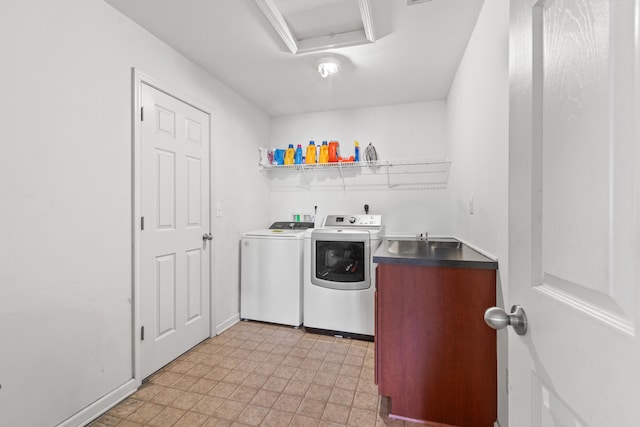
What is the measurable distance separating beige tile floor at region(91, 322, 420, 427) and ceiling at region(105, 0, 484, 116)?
2388 mm

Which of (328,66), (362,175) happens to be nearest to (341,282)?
(362,175)

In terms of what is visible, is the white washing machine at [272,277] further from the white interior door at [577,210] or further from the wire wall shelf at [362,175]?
the white interior door at [577,210]

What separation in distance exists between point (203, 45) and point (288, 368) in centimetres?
249

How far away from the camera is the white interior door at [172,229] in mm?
1927

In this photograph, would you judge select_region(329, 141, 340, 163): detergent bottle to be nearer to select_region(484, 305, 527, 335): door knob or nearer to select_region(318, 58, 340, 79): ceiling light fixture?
select_region(318, 58, 340, 79): ceiling light fixture

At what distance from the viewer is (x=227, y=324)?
2.77 metres

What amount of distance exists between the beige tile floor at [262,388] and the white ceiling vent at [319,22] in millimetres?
2324

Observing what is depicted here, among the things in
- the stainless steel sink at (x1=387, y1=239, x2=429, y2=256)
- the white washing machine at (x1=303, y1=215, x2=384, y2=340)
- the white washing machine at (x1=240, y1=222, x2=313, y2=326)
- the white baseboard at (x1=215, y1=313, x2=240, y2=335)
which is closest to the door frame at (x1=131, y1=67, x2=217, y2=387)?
the white baseboard at (x1=215, y1=313, x2=240, y2=335)

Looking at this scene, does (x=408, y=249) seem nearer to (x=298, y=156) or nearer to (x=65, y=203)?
(x=298, y=156)

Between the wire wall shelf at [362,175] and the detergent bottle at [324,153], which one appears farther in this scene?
the detergent bottle at [324,153]

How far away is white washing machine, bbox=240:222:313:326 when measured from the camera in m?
2.79

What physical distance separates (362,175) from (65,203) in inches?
104

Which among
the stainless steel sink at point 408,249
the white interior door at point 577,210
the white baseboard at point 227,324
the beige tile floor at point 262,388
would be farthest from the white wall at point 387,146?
the white interior door at point 577,210

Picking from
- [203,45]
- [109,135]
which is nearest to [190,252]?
[109,135]
